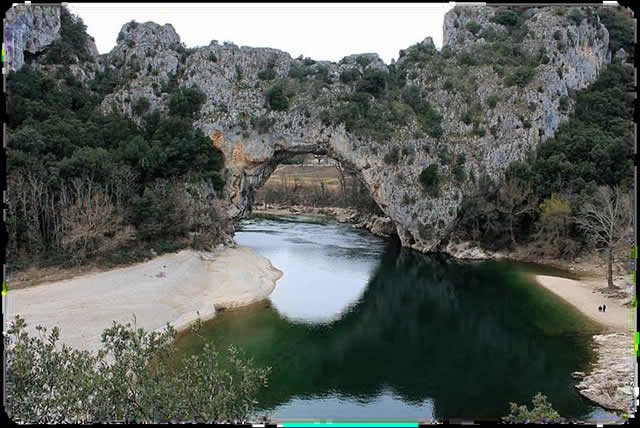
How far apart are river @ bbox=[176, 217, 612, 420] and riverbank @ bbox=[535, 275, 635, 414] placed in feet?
1.92

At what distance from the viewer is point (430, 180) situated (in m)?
49.1

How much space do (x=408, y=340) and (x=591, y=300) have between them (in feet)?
42.0

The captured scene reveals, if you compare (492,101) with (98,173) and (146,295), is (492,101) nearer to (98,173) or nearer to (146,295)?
(98,173)

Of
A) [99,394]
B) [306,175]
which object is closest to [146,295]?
[99,394]

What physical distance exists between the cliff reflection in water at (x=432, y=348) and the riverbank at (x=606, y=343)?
692mm

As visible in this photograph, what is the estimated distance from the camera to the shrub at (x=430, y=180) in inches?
1924

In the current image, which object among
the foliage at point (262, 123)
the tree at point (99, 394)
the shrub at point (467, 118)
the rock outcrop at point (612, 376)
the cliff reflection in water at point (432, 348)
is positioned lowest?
the cliff reflection in water at point (432, 348)

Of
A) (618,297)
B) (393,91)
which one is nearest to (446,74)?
(393,91)

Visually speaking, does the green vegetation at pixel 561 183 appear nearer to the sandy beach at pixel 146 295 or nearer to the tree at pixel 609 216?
the tree at pixel 609 216

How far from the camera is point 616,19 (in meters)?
61.8

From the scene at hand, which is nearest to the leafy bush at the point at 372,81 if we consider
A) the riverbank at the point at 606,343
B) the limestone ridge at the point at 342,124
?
the limestone ridge at the point at 342,124

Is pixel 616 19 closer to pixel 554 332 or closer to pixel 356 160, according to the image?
pixel 356 160

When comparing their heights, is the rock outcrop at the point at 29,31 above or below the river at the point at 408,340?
above

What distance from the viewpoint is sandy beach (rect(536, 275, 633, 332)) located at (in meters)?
26.3
